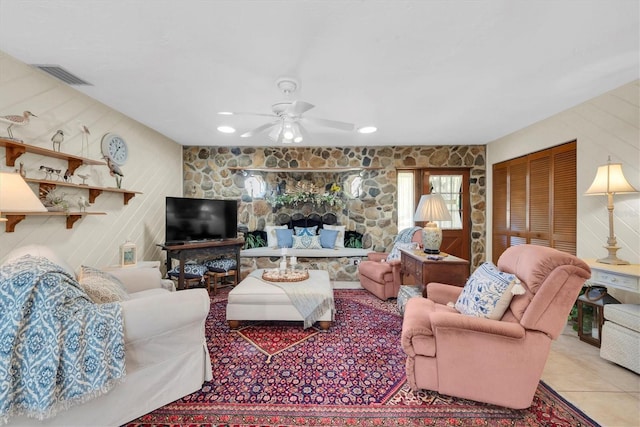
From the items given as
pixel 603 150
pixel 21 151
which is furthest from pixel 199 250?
pixel 603 150

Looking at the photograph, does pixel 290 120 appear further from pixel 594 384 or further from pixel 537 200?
pixel 537 200

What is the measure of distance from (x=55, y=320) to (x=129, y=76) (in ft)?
7.26

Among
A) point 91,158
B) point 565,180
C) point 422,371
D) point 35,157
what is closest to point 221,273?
point 91,158

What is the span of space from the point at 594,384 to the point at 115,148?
17.2ft

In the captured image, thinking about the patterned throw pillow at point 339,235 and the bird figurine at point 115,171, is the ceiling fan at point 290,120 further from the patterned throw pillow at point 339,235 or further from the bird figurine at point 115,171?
the patterned throw pillow at point 339,235

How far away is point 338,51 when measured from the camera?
207cm

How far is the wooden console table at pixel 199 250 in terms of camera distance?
12.4 feet

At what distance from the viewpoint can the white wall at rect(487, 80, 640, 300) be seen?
2.59 metres

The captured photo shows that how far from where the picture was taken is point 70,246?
2.77m

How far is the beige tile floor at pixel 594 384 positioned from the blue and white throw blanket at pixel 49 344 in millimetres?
2894

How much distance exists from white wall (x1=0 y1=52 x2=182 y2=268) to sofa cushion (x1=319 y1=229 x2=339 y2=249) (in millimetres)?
2752

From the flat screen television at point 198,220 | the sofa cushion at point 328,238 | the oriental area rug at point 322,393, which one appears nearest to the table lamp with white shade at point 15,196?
the oriental area rug at point 322,393

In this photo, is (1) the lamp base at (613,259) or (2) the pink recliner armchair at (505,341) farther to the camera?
(1) the lamp base at (613,259)

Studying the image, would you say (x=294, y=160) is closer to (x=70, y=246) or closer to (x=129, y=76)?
(x=129, y=76)
